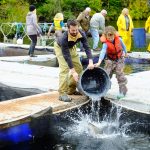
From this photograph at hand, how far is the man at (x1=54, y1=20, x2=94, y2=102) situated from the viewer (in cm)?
766

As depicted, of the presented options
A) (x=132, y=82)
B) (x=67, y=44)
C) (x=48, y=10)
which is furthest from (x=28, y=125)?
(x=48, y=10)

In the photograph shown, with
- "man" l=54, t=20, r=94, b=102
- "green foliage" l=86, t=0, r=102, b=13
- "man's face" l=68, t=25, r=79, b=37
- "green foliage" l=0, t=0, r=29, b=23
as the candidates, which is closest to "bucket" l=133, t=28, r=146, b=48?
"man" l=54, t=20, r=94, b=102

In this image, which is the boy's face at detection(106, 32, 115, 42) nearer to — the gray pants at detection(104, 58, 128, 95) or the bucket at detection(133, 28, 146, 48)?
the gray pants at detection(104, 58, 128, 95)

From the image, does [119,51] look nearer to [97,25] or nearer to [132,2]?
[97,25]

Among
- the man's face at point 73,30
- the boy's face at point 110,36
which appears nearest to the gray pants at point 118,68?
the boy's face at point 110,36

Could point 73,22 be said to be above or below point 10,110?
above

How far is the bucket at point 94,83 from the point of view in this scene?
800 centimetres

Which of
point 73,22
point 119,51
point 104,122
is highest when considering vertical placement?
point 73,22

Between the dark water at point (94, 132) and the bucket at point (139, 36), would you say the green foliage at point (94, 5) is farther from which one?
the dark water at point (94, 132)

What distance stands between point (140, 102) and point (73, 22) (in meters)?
1.71

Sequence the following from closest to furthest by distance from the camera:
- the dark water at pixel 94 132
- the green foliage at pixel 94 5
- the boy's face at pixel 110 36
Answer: the dark water at pixel 94 132, the boy's face at pixel 110 36, the green foliage at pixel 94 5

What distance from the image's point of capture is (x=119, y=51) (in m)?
8.12

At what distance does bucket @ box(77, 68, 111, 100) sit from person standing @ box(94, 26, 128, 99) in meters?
0.17

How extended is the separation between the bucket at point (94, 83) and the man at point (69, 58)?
15cm
